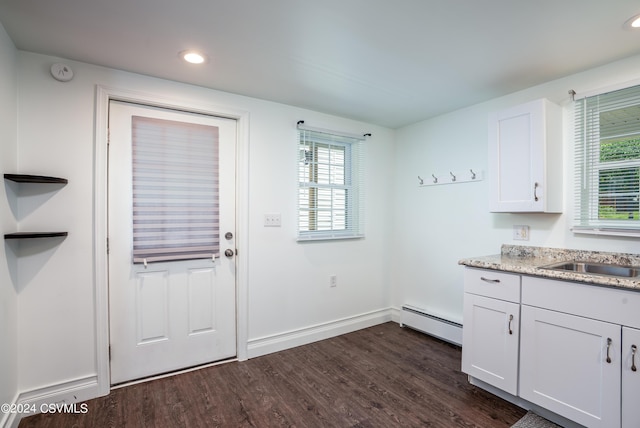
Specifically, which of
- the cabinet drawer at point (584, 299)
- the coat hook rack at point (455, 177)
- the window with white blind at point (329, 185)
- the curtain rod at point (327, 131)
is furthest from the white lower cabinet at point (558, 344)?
the curtain rod at point (327, 131)

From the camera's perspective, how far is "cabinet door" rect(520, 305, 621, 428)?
1611 millimetres

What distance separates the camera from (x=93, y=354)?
2.12 m

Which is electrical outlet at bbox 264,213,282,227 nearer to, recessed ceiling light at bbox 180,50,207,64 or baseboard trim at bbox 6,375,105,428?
recessed ceiling light at bbox 180,50,207,64

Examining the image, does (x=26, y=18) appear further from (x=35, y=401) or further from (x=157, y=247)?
(x=35, y=401)

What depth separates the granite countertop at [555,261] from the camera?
1604 millimetres

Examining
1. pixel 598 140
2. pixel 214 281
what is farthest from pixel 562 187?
pixel 214 281

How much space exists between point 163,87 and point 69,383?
2.16 meters

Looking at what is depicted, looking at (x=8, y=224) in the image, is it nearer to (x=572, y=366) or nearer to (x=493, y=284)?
(x=493, y=284)

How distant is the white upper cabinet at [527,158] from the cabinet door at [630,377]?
913 millimetres

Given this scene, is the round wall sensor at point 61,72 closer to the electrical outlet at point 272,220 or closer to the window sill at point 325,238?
the electrical outlet at point 272,220

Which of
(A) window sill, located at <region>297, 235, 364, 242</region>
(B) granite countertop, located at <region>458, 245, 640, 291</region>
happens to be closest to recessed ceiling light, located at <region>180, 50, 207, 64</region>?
(A) window sill, located at <region>297, 235, 364, 242</region>

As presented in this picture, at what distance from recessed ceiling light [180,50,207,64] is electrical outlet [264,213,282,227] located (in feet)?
4.31

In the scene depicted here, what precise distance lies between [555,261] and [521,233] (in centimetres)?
39

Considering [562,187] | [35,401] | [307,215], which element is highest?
Answer: [562,187]
